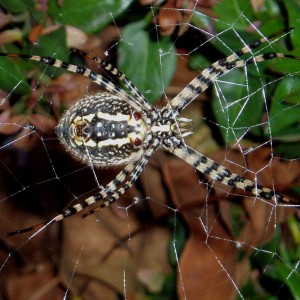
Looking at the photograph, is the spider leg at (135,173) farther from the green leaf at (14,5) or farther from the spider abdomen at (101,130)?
the green leaf at (14,5)

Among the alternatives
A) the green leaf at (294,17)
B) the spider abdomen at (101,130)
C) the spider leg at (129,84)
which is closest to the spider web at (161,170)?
the green leaf at (294,17)

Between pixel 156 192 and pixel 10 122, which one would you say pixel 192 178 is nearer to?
pixel 156 192

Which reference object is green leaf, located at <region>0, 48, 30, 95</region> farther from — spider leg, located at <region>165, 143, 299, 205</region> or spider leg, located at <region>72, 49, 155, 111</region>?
spider leg, located at <region>165, 143, 299, 205</region>

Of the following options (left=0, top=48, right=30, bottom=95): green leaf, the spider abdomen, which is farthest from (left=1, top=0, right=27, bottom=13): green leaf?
the spider abdomen

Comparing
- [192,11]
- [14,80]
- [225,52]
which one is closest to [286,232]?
[225,52]

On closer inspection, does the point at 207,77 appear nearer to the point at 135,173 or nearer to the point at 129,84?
the point at 129,84
